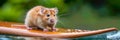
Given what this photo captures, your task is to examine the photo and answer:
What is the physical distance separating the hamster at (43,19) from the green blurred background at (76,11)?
0.44 metres

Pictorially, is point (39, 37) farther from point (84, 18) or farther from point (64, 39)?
point (84, 18)

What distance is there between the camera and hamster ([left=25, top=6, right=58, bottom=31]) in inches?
72.7

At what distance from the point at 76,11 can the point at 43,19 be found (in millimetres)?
803

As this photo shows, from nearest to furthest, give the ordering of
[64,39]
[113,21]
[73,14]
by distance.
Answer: [64,39] → [113,21] → [73,14]

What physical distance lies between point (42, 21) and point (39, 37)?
0.22ft

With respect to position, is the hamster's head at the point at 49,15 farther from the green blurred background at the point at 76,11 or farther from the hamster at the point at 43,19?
the green blurred background at the point at 76,11

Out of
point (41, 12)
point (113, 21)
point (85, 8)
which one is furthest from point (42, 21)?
point (85, 8)

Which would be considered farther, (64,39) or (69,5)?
(69,5)

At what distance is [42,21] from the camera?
1.88 metres

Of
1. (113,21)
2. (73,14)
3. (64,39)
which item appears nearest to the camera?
(64,39)

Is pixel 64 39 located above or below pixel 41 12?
below

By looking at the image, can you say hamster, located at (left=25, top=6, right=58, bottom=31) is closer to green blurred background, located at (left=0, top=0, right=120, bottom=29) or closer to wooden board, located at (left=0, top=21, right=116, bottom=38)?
wooden board, located at (left=0, top=21, right=116, bottom=38)

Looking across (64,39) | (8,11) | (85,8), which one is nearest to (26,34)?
(64,39)

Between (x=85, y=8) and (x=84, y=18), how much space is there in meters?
0.16
